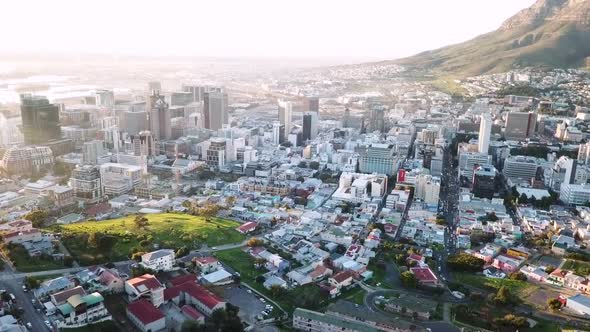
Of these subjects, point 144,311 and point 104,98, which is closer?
point 144,311

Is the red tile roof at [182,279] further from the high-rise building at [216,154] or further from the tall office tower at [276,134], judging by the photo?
the tall office tower at [276,134]

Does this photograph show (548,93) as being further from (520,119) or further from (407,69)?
(407,69)

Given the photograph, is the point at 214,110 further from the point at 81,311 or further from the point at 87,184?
the point at 81,311

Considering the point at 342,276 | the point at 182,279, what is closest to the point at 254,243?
the point at 182,279

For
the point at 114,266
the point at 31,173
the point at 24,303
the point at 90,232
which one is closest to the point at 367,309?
the point at 114,266

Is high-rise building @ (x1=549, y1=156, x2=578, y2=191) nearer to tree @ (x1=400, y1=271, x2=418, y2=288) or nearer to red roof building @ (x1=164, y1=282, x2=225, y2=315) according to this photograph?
tree @ (x1=400, y1=271, x2=418, y2=288)

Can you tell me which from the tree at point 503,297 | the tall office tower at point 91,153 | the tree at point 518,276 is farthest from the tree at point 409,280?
the tall office tower at point 91,153

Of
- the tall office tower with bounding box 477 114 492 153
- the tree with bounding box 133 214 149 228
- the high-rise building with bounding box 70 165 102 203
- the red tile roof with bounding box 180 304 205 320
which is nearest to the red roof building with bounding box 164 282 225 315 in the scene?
the red tile roof with bounding box 180 304 205 320
